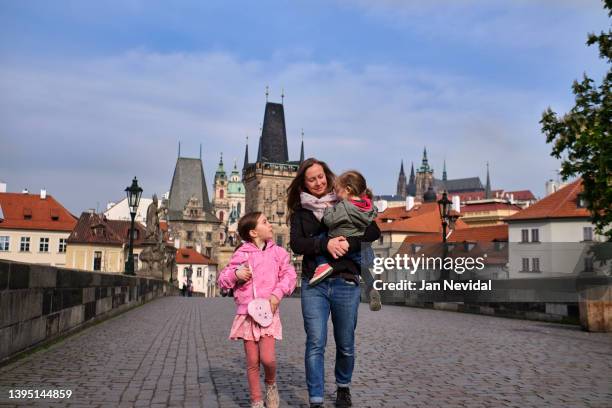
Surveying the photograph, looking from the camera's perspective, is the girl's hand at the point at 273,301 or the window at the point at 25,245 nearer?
the girl's hand at the point at 273,301

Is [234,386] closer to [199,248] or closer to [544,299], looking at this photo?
[544,299]

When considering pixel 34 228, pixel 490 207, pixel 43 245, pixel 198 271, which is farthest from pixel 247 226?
pixel 490 207

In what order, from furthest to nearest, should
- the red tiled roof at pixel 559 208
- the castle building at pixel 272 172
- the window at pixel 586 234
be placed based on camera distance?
the castle building at pixel 272 172
the red tiled roof at pixel 559 208
the window at pixel 586 234

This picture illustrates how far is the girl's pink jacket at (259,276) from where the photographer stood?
5.09m

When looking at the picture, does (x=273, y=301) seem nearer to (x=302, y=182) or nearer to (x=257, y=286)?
(x=257, y=286)

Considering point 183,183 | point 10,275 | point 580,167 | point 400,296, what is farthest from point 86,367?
point 183,183

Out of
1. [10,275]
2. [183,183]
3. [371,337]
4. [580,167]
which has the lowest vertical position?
[371,337]

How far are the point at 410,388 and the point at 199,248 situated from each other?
384ft

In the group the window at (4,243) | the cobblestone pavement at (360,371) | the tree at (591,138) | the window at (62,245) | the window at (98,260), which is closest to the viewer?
the cobblestone pavement at (360,371)

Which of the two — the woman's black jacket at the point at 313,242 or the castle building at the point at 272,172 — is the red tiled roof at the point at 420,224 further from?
the woman's black jacket at the point at 313,242

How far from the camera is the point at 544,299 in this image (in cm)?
1802

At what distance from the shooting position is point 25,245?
68.9 metres

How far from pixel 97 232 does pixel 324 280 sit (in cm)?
7329

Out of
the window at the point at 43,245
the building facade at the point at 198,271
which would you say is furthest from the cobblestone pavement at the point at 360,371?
the building facade at the point at 198,271
